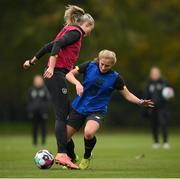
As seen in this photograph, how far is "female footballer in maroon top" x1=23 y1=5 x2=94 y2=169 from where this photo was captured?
12984mm

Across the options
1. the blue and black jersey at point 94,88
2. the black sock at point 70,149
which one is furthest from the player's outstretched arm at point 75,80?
the black sock at point 70,149

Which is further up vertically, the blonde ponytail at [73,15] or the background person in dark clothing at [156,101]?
the background person in dark clothing at [156,101]

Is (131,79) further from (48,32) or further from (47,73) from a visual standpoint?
(47,73)

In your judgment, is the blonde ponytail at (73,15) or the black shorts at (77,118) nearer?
the black shorts at (77,118)

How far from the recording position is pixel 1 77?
4478 cm

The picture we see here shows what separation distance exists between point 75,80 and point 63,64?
2.03ft

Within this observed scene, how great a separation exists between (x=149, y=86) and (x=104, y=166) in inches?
375

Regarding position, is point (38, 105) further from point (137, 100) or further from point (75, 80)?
point (75, 80)

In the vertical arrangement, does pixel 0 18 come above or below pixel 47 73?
above

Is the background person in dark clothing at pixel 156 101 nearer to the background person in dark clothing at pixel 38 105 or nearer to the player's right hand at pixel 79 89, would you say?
the background person in dark clothing at pixel 38 105

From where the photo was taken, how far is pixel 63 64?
1333cm

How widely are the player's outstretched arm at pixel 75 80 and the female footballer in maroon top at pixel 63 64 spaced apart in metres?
0.22

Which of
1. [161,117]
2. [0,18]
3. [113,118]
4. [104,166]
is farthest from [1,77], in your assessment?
[104,166]

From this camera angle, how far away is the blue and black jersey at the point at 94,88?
1323cm
